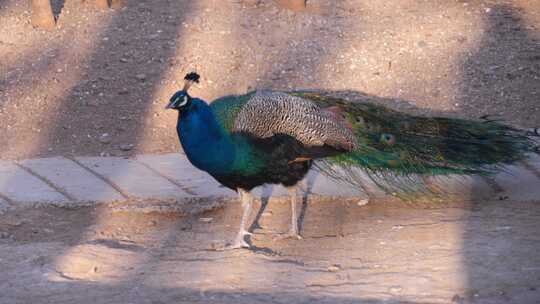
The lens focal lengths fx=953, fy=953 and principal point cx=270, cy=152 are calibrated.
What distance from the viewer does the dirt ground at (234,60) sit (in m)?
7.41

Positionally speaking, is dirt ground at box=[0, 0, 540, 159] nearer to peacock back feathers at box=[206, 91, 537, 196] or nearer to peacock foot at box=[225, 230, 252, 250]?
peacock back feathers at box=[206, 91, 537, 196]

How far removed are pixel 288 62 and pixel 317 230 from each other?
9.25 ft

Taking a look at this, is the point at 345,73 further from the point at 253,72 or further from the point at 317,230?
the point at 317,230

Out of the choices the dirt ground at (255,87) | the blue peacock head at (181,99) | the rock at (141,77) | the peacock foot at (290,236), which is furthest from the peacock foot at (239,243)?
the rock at (141,77)

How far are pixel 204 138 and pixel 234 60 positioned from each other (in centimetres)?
326

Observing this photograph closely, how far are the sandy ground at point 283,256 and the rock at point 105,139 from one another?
1.19 meters

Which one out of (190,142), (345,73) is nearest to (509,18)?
(345,73)

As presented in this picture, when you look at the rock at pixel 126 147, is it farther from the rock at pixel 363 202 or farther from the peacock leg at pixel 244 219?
the rock at pixel 363 202

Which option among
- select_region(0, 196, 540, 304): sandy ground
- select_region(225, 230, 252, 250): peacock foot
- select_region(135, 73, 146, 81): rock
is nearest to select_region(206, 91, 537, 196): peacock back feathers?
select_region(0, 196, 540, 304): sandy ground

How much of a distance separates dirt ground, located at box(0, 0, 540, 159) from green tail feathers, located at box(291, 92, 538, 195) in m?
1.50

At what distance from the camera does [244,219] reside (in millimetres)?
5535

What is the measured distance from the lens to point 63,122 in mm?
7371

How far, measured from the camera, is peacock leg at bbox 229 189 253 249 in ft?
17.8

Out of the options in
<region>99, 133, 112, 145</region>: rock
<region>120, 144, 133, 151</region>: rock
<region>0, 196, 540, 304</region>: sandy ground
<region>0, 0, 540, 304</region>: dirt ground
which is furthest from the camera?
Answer: <region>99, 133, 112, 145</region>: rock
